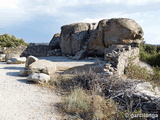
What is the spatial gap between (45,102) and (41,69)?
8.24 ft

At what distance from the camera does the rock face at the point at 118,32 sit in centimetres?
1103

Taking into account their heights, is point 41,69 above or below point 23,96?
above

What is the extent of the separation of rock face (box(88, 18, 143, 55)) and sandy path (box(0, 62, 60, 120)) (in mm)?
7783

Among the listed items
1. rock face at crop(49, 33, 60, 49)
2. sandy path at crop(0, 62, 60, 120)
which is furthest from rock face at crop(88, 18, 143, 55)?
sandy path at crop(0, 62, 60, 120)

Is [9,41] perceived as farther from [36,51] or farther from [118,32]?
[118,32]

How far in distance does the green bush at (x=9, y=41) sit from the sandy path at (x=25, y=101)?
54.8 feet

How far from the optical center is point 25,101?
406 centimetres

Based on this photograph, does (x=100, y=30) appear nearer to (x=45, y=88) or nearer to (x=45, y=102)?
(x=45, y=88)

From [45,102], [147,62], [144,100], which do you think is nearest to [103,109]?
[144,100]

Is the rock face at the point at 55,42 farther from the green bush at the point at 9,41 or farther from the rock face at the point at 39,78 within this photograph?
the rock face at the point at 39,78

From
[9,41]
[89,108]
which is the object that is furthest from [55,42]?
[89,108]

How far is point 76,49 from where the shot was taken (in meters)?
13.6

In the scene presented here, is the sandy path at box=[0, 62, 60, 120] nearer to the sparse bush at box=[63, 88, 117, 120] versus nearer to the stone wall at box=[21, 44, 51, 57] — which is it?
the sparse bush at box=[63, 88, 117, 120]

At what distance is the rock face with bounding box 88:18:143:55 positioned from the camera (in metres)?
11.0
